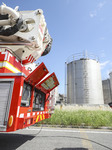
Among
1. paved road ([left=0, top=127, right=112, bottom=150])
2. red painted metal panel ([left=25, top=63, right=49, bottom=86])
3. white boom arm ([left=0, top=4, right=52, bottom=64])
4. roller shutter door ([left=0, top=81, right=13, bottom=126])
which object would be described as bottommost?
paved road ([left=0, top=127, right=112, bottom=150])

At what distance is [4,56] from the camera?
2598mm

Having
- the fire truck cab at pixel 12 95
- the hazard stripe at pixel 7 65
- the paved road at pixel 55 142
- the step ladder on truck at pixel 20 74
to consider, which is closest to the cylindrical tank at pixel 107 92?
the paved road at pixel 55 142

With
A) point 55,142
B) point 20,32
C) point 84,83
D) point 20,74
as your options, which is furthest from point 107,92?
point 20,74

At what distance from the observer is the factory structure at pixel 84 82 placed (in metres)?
17.0

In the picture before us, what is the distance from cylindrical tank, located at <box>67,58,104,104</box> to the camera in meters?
17.0

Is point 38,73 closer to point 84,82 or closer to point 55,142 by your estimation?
point 55,142

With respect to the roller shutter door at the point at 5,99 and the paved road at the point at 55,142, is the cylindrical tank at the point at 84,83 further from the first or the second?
the roller shutter door at the point at 5,99

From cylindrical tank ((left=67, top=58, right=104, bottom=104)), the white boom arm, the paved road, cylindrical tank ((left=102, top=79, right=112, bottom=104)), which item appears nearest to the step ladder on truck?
the white boom arm

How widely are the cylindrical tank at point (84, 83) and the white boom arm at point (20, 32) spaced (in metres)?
14.5

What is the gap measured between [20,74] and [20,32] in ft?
5.65

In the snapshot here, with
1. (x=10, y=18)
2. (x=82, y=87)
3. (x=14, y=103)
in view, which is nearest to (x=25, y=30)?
Result: (x=10, y=18)

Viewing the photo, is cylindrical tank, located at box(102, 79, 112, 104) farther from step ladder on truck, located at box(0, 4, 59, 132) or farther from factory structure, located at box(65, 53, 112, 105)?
step ladder on truck, located at box(0, 4, 59, 132)

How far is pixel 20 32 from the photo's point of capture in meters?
3.48

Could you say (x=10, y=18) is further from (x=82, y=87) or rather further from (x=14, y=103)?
(x=82, y=87)
